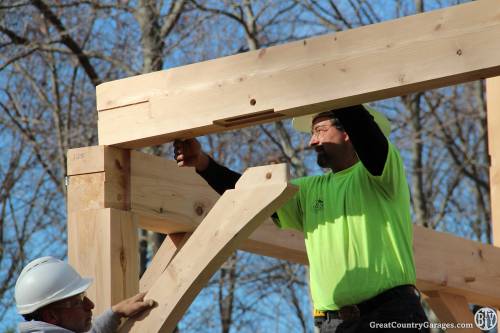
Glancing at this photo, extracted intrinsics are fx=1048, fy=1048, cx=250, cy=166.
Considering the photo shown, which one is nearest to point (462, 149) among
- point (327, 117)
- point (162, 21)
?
point (162, 21)

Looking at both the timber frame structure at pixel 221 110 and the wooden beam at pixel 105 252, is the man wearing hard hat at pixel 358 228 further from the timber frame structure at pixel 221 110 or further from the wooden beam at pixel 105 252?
the wooden beam at pixel 105 252

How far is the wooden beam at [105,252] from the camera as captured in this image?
434 cm

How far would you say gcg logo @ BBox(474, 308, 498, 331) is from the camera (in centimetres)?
691

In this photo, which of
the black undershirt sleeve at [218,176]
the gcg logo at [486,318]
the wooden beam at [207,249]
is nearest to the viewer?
the wooden beam at [207,249]

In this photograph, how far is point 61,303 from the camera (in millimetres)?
4047

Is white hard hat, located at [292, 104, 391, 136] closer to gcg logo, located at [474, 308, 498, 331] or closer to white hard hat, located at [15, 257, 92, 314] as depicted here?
white hard hat, located at [15, 257, 92, 314]

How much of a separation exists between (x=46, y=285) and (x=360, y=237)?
1281 mm

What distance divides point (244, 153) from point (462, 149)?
3374mm

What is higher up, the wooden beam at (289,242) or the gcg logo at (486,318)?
the wooden beam at (289,242)

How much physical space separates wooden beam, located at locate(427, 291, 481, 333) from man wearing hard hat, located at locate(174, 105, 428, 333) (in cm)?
227

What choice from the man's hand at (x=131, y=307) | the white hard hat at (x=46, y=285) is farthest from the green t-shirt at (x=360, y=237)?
the white hard hat at (x=46, y=285)

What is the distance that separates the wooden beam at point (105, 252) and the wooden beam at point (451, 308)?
2.71 metres

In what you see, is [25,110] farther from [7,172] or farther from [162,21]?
[162,21]

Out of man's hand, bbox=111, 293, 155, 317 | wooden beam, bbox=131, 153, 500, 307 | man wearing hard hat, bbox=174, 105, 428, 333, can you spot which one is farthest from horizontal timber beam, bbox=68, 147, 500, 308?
man's hand, bbox=111, 293, 155, 317
